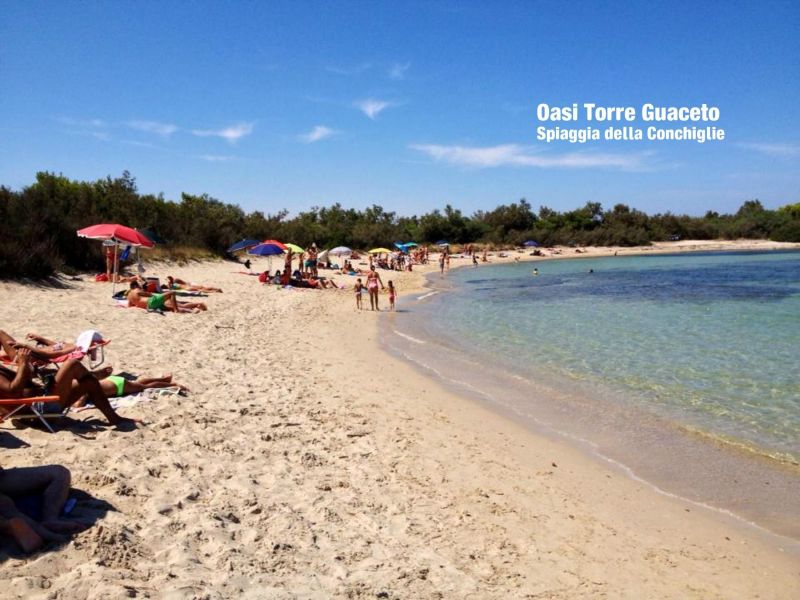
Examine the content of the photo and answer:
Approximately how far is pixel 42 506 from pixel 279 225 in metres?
49.7

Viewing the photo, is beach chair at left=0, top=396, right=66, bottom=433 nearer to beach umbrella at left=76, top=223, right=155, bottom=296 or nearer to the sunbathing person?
the sunbathing person

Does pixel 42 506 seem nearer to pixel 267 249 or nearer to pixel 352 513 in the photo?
pixel 352 513

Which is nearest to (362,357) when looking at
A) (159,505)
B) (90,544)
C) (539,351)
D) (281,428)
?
(539,351)

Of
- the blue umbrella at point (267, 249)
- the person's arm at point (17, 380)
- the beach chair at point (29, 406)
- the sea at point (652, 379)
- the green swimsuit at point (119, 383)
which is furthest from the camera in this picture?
the blue umbrella at point (267, 249)

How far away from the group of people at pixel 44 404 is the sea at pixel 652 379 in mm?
5199

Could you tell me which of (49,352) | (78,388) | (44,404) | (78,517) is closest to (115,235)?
(49,352)

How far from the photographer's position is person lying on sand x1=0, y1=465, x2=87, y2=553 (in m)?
3.25

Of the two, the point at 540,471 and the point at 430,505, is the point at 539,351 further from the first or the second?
the point at 430,505

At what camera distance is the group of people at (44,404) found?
339cm

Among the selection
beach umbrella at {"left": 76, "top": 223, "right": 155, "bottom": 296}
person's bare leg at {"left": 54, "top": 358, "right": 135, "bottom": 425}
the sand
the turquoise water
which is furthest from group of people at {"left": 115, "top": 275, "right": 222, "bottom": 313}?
person's bare leg at {"left": 54, "top": 358, "right": 135, "bottom": 425}

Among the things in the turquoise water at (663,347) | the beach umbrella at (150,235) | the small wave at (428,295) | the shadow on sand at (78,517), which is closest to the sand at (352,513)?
the shadow on sand at (78,517)

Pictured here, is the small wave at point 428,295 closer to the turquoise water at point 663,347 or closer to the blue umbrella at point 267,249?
the turquoise water at point 663,347

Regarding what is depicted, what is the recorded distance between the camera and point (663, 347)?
13.8 meters

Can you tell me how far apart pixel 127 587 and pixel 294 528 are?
49.1 inches
